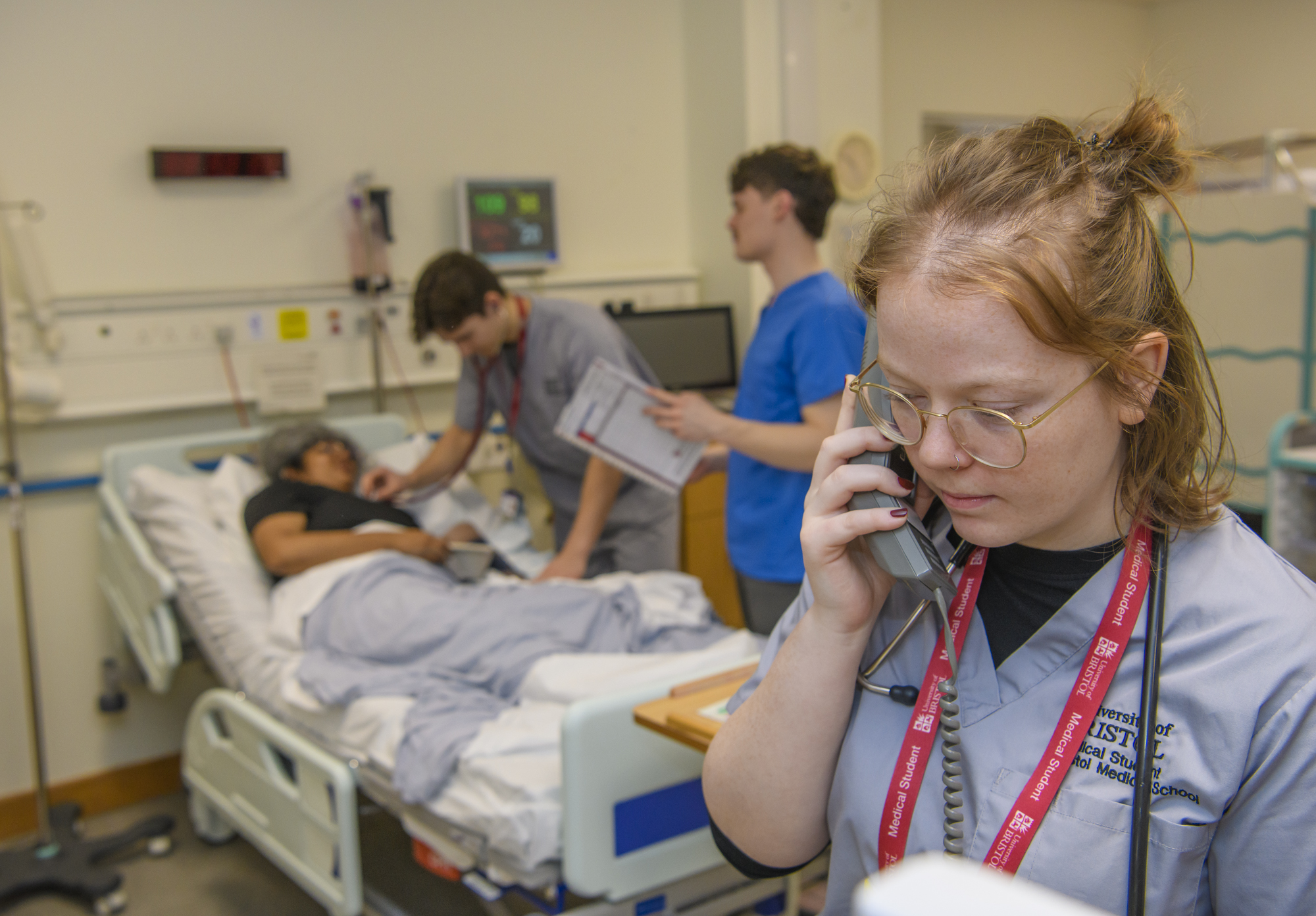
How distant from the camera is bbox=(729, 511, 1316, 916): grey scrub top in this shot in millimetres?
759

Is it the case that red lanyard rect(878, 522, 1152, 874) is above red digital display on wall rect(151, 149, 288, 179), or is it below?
below

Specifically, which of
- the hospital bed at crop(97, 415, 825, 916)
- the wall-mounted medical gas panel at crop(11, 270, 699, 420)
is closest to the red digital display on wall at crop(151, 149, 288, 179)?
the wall-mounted medical gas panel at crop(11, 270, 699, 420)

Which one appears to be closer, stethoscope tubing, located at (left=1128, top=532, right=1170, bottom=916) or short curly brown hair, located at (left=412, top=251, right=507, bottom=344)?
stethoscope tubing, located at (left=1128, top=532, right=1170, bottom=916)

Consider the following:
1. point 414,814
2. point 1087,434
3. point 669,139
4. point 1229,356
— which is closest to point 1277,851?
point 1087,434

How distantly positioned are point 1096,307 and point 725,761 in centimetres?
54

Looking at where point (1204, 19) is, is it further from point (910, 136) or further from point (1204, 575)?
point (1204, 575)

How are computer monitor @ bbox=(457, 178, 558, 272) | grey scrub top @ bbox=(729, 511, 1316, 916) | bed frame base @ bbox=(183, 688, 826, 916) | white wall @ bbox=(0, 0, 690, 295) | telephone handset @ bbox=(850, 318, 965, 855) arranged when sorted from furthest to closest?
1. computer monitor @ bbox=(457, 178, 558, 272)
2. white wall @ bbox=(0, 0, 690, 295)
3. bed frame base @ bbox=(183, 688, 826, 916)
4. telephone handset @ bbox=(850, 318, 965, 855)
5. grey scrub top @ bbox=(729, 511, 1316, 916)

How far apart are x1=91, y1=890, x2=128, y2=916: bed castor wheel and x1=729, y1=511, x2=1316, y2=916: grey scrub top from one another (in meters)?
2.43

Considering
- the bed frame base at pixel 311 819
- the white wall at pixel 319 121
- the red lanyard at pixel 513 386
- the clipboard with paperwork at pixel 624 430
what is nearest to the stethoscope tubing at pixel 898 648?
the bed frame base at pixel 311 819

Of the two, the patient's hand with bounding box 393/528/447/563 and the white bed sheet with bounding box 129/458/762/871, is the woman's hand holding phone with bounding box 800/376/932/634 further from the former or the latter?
the patient's hand with bounding box 393/528/447/563

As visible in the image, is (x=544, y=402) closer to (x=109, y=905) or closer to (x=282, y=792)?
(x=282, y=792)

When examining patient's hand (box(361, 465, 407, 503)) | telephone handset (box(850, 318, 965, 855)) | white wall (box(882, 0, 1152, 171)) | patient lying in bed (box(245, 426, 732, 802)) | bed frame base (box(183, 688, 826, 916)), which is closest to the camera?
telephone handset (box(850, 318, 965, 855))

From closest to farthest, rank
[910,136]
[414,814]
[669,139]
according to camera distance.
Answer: [414,814]
[669,139]
[910,136]

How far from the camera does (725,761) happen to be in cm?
101
